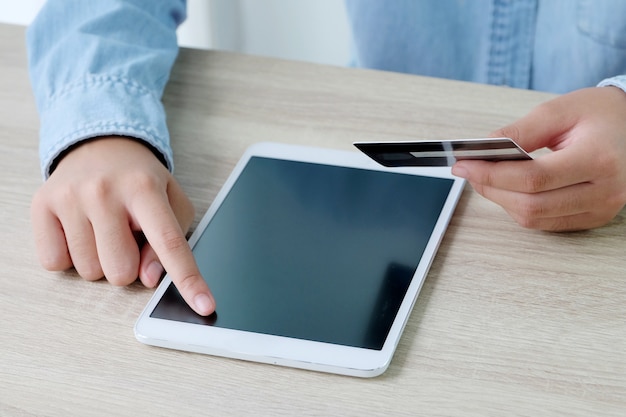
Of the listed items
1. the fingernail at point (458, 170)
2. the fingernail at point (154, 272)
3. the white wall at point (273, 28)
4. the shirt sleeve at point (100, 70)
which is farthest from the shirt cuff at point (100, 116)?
the white wall at point (273, 28)

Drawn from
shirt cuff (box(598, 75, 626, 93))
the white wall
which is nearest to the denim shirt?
shirt cuff (box(598, 75, 626, 93))

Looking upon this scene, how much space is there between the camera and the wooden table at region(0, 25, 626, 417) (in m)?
0.51

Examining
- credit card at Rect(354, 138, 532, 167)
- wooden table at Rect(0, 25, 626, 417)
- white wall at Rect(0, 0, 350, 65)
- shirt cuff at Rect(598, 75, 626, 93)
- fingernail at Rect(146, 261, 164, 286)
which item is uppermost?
credit card at Rect(354, 138, 532, 167)

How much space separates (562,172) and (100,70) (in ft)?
1.37

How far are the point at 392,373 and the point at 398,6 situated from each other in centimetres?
56

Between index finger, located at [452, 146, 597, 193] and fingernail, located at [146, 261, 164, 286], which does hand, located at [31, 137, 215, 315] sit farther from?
index finger, located at [452, 146, 597, 193]

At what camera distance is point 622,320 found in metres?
0.55

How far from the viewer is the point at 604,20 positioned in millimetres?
872

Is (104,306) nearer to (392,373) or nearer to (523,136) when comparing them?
(392,373)

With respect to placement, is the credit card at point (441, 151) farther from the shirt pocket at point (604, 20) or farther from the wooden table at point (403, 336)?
the shirt pocket at point (604, 20)

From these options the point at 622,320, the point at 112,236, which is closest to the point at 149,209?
the point at 112,236

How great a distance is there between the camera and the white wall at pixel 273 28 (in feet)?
5.27

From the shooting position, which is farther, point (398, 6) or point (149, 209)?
point (398, 6)

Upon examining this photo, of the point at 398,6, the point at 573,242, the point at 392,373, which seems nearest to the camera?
the point at 392,373
